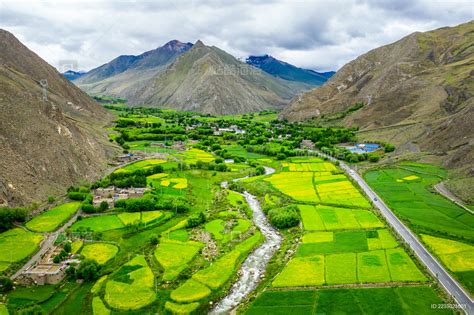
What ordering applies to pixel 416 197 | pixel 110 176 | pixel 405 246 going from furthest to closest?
pixel 110 176, pixel 416 197, pixel 405 246

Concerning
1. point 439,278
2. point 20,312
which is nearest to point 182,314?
point 20,312

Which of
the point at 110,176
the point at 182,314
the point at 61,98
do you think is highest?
the point at 61,98

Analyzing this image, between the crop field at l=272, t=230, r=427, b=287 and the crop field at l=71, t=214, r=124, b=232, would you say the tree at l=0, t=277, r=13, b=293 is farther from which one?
the crop field at l=272, t=230, r=427, b=287

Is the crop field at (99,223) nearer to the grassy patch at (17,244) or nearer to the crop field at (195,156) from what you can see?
the grassy patch at (17,244)

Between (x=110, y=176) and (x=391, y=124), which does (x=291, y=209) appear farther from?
(x=391, y=124)

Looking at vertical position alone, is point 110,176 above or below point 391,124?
below
